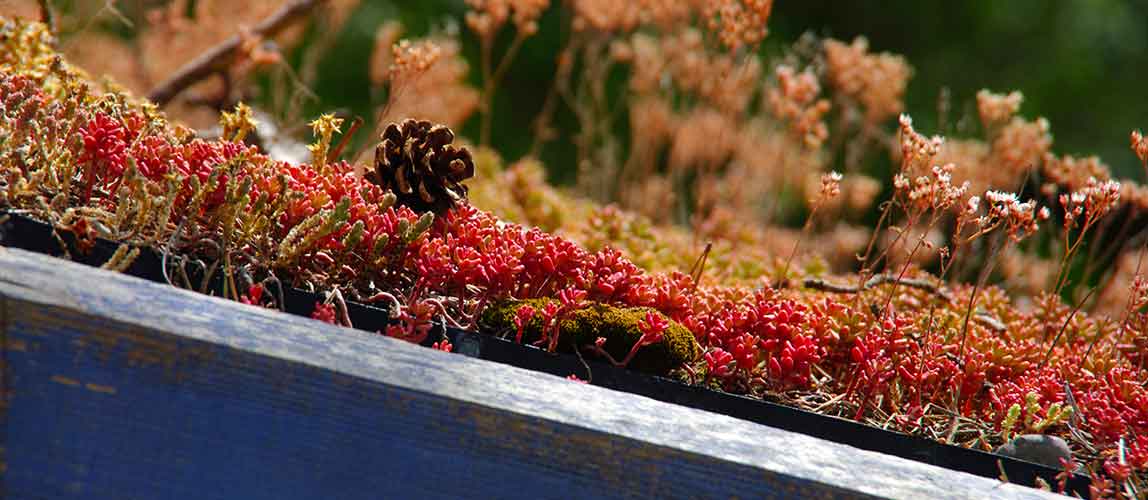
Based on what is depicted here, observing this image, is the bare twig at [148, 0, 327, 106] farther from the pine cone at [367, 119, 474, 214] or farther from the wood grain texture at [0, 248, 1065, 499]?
the wood grain texture at [0, 248, 1065, 499]

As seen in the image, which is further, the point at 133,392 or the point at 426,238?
the point at 426,238

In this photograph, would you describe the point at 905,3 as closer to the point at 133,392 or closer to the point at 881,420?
the point at 881,420

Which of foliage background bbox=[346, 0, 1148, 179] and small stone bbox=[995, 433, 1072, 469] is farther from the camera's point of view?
foliage background bbox=[346, 0, 1148, 179]

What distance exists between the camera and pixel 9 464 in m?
1.29

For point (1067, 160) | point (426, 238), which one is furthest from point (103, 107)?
point (1067, 160)

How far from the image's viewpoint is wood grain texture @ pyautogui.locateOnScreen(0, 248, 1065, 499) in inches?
50.0

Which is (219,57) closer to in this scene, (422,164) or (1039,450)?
(422,164)

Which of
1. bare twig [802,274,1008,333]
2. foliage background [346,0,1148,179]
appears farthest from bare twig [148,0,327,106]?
foliage background [346,0,1148,179]

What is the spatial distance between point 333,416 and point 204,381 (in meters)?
0.16

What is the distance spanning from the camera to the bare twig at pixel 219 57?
361 centimetres

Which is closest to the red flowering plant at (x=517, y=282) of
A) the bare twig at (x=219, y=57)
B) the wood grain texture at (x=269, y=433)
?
the wood grain texture at (x=269, y=433)

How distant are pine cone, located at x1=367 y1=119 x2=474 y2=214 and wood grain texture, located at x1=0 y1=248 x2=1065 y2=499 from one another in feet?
2.30

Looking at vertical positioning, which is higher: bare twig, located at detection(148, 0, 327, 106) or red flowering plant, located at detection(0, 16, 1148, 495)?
bare twig, located at detection(148, 0, 327, 106)

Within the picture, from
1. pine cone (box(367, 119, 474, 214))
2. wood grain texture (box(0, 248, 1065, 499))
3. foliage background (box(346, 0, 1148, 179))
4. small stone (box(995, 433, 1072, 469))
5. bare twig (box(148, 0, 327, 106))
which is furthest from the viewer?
foliage background (box(346, 0, 1148, 179))
